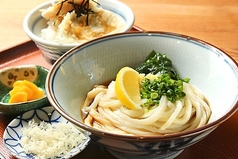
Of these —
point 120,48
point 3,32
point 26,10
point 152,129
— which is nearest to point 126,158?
point 152,129

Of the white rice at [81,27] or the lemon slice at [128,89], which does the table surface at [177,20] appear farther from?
the lemon slice at [128,89]

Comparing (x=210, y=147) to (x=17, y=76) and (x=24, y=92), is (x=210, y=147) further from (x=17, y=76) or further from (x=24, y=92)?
(x=17, y=76)

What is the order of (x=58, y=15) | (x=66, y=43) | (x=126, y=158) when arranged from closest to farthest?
(x=126, y=158) < (x=66, y=43) < (x=58, y=15)

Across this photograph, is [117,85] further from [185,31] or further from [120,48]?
[185,31]

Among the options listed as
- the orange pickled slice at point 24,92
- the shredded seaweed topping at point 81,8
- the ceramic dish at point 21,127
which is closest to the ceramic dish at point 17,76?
the orange pickled slice at point 24,92

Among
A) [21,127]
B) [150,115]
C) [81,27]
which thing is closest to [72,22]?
[81,27]
